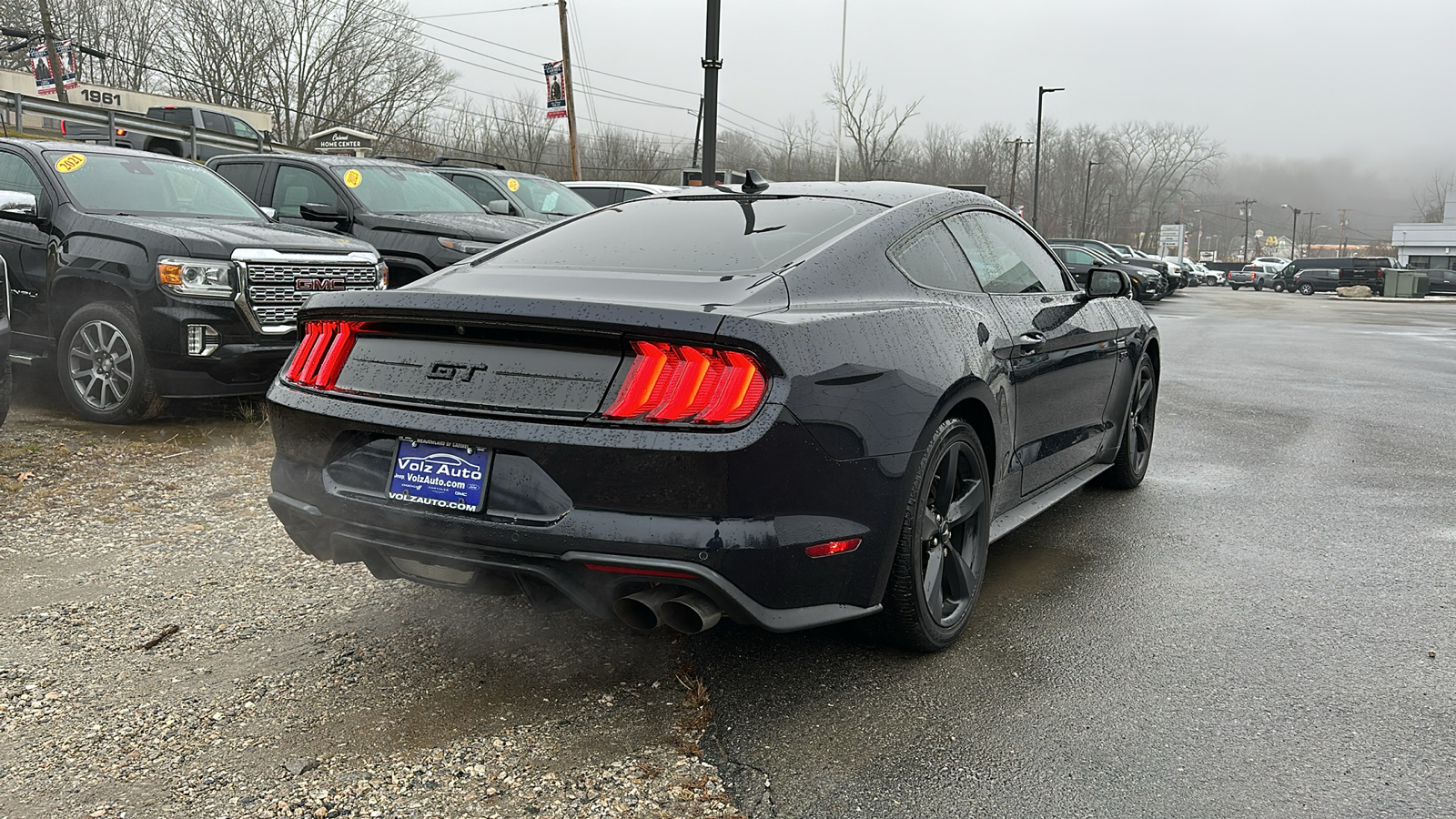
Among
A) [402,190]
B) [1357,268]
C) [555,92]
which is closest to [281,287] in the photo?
[402,190]

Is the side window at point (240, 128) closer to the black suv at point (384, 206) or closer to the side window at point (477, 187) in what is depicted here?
the side window at point (477, 187)

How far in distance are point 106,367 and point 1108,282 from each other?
5.87m

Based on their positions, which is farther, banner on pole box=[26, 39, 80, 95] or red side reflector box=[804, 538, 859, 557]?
banner on pole box=[26, 39, 80, 95]

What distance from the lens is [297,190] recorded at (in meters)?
10.1

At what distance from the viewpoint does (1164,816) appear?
8.52ft

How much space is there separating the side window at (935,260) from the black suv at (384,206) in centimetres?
558

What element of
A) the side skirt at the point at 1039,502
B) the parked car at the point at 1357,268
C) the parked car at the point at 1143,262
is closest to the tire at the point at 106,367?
the side skirt at the point at 1039,502

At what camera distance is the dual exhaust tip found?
2.80 m

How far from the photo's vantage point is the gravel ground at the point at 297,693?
2639 mm

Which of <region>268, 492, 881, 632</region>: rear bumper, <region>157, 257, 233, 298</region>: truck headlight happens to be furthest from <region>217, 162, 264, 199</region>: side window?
<region>268, 492, 881, 632</region>: rear bumper

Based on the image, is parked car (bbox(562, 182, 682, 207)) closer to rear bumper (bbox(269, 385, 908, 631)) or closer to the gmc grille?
the gmc grille

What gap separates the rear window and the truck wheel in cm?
324

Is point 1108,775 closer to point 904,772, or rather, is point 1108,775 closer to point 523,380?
point 904,772

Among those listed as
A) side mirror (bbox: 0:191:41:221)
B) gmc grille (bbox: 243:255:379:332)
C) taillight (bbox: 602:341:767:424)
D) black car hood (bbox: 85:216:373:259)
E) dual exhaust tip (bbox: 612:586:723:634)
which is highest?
side mirror (bbox: 0:191:41:221)
